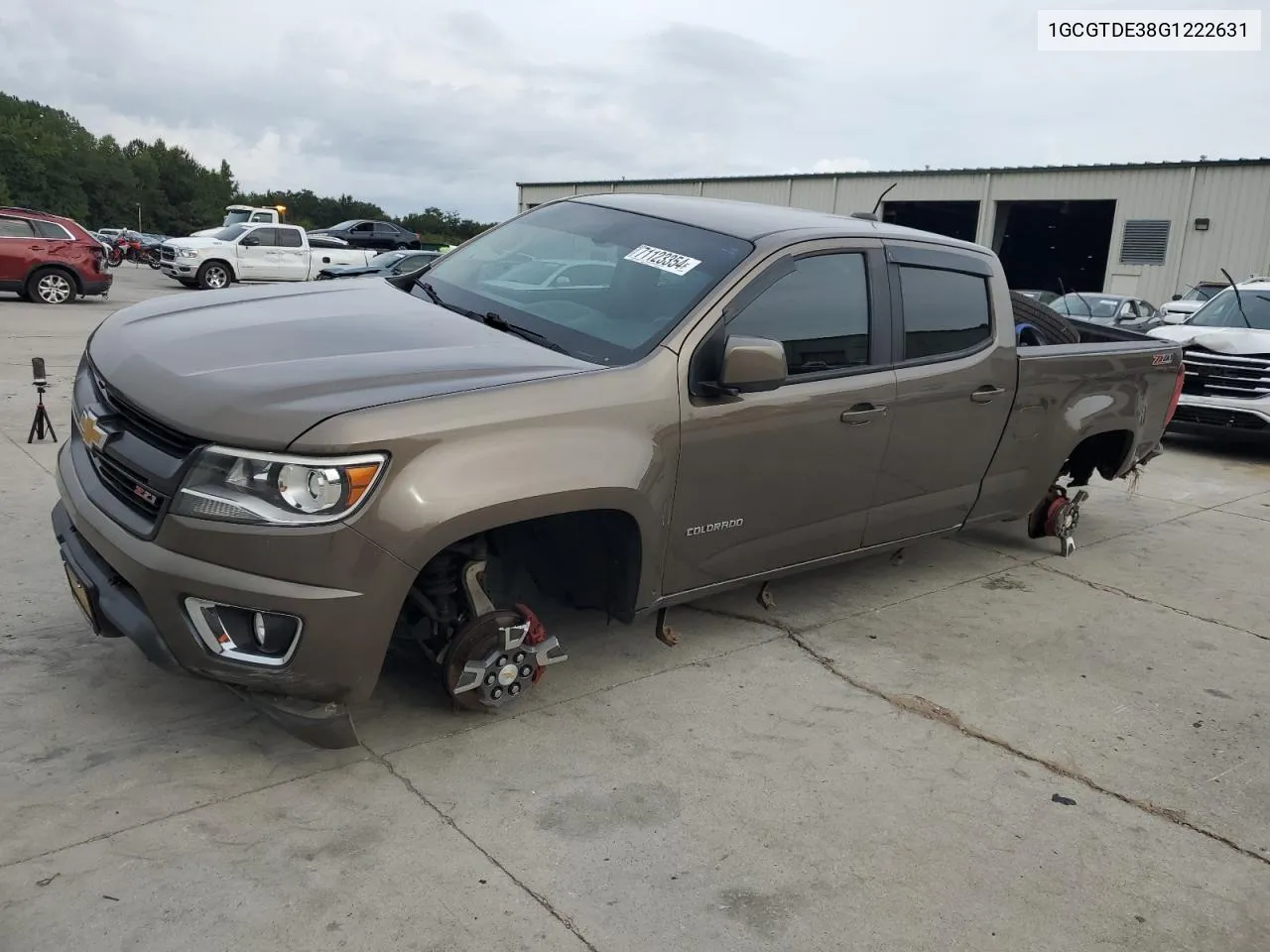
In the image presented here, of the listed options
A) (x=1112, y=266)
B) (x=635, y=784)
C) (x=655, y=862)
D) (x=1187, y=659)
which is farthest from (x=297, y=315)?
(x=1112, y=266)

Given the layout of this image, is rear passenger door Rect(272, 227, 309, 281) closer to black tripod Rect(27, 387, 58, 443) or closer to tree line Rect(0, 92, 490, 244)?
black tripod Rect(27, 387, 58, 443)

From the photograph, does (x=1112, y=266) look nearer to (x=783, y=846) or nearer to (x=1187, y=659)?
(x=1187, y=659)

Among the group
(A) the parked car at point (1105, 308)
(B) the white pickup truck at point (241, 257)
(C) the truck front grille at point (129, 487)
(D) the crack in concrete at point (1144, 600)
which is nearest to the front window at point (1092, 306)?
(A) the parked car at point (1105, 308)

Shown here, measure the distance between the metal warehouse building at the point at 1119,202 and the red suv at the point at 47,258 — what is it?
19.3m

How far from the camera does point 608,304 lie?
12.7ft

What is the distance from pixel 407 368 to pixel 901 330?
2.29 meters

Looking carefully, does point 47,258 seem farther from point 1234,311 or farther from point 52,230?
point 1234,311

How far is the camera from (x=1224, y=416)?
970cm

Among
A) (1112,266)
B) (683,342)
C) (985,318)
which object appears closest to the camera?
(683,342)

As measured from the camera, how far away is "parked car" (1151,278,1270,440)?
9.59 metres

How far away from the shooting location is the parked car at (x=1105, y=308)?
53.1 feet

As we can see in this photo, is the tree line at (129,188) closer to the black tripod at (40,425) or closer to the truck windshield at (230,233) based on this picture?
the truck windshield at (230,233)

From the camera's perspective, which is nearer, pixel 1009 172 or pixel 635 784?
pixel 635 784

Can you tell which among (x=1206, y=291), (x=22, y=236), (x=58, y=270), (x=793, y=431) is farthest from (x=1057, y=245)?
(x=793, y=431)
